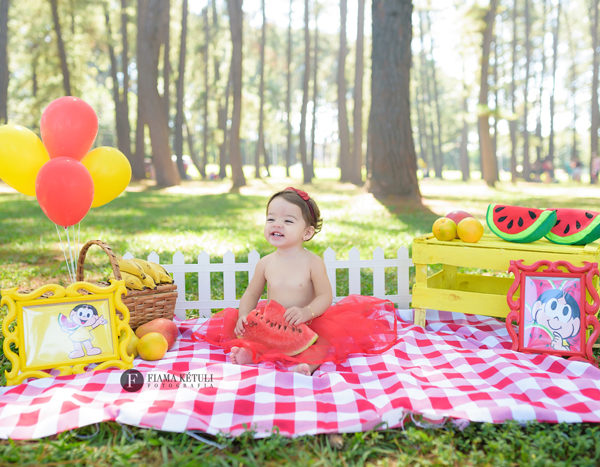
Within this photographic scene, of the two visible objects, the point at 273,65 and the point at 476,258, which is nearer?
the point at 476,258

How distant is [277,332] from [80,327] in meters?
1.22

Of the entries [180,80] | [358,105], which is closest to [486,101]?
[358,105]

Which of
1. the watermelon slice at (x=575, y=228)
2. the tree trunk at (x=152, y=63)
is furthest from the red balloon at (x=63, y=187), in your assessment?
the tree trunk at (x=152, y=63)

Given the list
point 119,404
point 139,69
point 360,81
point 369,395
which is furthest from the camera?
point 360,81

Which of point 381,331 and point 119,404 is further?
point 381,331

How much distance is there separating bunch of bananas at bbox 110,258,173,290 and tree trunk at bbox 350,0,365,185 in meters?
20.5

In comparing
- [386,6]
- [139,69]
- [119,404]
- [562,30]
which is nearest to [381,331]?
[119,404]

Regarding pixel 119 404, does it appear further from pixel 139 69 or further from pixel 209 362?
pixel 139 69

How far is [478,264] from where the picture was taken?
3.69 meters

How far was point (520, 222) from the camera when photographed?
12.1ft

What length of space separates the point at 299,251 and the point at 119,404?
153 centimetres

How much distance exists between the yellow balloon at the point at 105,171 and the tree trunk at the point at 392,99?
7.77m

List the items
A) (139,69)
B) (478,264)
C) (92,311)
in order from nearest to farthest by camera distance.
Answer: (92,311)
(478,264)
(139,69)

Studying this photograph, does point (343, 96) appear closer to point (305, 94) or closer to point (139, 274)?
point (305, 94)
